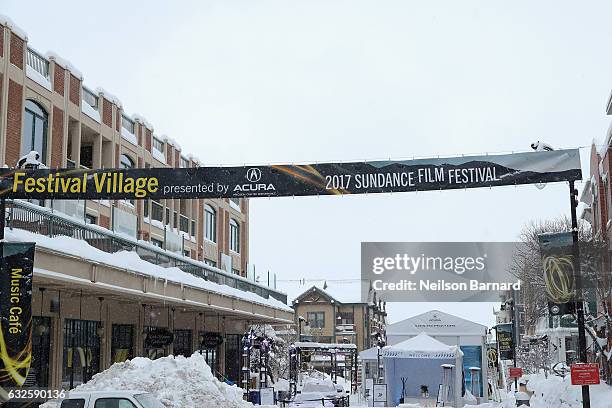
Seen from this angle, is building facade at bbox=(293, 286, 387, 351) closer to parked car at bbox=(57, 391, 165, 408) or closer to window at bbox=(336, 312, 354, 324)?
window at bbox=(336, 312, 354, 324)

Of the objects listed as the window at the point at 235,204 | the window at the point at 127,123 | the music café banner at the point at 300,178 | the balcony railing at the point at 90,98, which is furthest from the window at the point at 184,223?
the music café banner at the point at 300,178

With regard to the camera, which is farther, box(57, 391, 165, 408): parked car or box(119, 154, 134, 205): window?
box(119, 154, 134, 205): window

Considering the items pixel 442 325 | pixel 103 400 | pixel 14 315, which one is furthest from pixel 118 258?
pixel 442 325

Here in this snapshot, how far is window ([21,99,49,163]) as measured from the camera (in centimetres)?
2680

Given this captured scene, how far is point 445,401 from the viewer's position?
92.6ft

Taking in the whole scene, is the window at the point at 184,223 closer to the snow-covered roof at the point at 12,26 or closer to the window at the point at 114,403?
the snow-covered roof at the point at 12,26

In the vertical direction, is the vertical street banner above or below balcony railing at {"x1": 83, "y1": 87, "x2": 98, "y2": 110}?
below

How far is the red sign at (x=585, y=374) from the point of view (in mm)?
15445

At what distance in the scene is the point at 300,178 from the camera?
17.1 m

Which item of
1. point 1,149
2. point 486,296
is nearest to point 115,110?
point 1,149

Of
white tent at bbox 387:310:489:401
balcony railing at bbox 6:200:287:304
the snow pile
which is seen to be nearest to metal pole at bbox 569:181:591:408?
the snow pile

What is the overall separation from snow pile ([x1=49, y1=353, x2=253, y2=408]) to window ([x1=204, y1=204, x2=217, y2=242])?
84.1 ft

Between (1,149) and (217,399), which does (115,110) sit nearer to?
(1,149)

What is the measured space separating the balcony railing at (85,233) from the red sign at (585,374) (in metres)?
12.9
